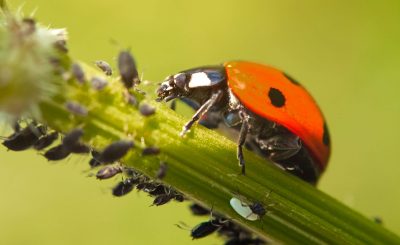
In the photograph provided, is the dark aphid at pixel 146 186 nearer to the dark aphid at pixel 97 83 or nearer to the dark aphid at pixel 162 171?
the dark aphid at pixel 162 171

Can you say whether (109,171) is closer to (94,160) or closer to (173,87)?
(94,160)

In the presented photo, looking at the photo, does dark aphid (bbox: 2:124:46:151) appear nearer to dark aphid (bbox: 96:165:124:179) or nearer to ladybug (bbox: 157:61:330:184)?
dark aphid (bbox: 96:165:124:179)

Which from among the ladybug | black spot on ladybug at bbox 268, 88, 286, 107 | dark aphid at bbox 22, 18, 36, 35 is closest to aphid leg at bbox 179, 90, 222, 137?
the ladybug

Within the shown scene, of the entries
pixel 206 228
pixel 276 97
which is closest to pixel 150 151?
pixel 206 228

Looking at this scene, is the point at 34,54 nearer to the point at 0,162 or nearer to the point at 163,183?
the point at 163,183

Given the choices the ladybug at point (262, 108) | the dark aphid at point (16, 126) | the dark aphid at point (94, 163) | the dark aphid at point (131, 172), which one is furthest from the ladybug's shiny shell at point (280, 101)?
the dark aphid at point (16, 126)

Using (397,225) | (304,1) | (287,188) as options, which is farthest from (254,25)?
(287,188)

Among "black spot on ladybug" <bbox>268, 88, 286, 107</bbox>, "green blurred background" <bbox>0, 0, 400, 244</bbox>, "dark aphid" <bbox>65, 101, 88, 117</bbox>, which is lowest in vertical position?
"green blurred background" <bbox>0, 0, 400, 244</bbox>
